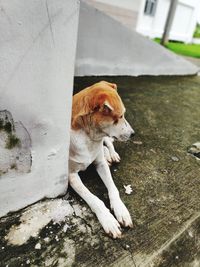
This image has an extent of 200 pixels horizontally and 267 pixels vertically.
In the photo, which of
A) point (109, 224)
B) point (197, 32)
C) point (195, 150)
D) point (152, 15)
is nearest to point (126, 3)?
point (195, 150)

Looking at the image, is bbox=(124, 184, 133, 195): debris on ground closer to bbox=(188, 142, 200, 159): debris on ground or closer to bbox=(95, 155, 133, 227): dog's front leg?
bbox=(95, 155, 133, 227): dog's front leg

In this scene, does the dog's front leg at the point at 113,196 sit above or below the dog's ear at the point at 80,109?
below

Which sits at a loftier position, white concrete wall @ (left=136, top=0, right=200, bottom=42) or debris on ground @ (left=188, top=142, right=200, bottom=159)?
debris on ground @ (left=188, top=142, right=200, bottom=159)

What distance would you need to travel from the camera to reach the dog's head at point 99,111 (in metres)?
2.00

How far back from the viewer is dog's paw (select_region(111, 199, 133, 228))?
1.91 metres

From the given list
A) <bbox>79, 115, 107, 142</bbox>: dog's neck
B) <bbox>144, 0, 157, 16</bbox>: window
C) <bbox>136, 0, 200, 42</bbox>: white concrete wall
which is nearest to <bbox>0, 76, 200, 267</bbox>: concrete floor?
<bbox>79, 115, 107, 142</bbox>: dog's neck

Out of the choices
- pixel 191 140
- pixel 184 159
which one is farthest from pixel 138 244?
pixel 191 140

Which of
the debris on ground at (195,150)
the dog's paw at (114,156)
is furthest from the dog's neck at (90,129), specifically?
the debris on ground at (195,150)

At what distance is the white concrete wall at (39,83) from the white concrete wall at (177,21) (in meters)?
17.0

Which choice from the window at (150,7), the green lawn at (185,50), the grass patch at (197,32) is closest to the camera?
the green lawn at (185,50)

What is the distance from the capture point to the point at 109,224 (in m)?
1.85

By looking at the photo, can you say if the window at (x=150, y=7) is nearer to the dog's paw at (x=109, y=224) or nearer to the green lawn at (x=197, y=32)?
the green lawn at (x=197, y=32)

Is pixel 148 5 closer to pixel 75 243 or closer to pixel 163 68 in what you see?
pixel 163 68

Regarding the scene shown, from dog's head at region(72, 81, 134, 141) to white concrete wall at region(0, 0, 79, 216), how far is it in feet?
0.73
